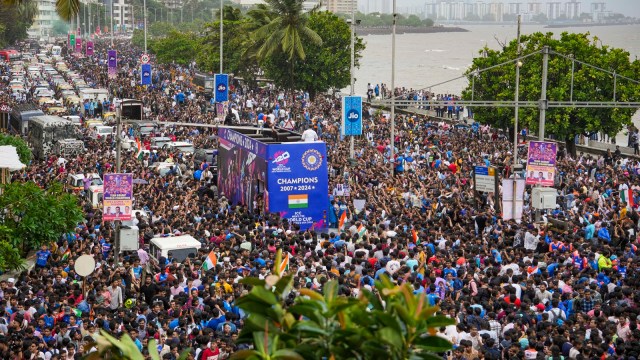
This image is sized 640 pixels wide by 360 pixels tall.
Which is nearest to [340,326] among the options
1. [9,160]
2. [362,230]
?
[362,230]

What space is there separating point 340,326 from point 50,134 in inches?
1384

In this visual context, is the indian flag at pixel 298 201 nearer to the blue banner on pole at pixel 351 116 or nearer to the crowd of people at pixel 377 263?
the crowd of people at pixel 377 263

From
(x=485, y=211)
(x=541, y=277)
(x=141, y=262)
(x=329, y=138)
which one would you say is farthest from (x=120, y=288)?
(x=329, y=138)

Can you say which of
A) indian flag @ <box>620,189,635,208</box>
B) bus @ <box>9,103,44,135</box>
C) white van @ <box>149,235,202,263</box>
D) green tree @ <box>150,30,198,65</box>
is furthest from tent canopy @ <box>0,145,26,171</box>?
green tree @ <box>150,30,198,65</box>

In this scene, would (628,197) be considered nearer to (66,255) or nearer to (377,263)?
(377,263)

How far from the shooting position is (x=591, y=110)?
3984 cm

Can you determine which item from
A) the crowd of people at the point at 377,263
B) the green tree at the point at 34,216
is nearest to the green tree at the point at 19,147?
the crowd of people at the point at 377,263

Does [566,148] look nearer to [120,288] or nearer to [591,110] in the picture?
[591,110]

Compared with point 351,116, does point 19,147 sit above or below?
below

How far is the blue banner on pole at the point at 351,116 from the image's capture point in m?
31.9

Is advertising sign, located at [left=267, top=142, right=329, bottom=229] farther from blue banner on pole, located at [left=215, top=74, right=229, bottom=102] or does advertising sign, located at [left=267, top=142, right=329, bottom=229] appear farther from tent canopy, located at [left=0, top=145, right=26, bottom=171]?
blue banner on pole, located at [left=215, top=74, right=229, bottom=102]

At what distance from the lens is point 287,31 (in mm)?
50625

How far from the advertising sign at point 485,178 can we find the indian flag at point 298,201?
4.37m

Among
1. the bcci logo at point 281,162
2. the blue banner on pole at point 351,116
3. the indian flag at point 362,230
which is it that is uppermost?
the blue banner on pole at point 351,116
